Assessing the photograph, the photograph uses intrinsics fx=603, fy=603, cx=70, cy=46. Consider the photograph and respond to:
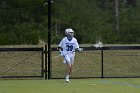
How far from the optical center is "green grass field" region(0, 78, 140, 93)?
18.1m

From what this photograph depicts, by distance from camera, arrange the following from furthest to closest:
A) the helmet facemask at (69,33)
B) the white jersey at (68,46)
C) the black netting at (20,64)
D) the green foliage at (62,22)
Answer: the green foliage at (62,22), the black netting at (20,64), the white jersey at (68,46), the helmet facemask at (69,33)

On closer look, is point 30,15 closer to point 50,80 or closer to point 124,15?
point 124,15

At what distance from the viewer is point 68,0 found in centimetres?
4809

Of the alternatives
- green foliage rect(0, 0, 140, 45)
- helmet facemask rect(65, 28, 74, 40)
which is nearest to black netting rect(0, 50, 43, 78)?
helmet facemask rect(65, 28, 74, 40)

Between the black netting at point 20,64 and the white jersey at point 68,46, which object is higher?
the white jersey at point 68,46

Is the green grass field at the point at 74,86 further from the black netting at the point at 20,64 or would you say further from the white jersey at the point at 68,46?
the black netting at the point at 20,64

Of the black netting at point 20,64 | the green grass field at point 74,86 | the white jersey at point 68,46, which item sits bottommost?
the green grass field at point 74,86

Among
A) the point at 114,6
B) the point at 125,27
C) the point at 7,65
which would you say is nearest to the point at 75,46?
the point at 7,65

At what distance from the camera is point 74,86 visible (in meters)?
19.4

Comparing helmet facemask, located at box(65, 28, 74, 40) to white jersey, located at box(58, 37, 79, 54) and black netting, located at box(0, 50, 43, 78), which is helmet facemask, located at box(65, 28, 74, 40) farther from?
black netting, located at box(0, 50, 43, 78)

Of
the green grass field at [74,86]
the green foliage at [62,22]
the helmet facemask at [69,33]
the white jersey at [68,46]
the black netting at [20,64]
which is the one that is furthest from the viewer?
the green foliage at [62,22]

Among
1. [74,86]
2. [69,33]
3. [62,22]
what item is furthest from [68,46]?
[62,22]

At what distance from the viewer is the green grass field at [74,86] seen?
18116mm

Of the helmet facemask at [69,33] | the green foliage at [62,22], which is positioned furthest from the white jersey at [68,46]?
the green foliage at [62,22]
